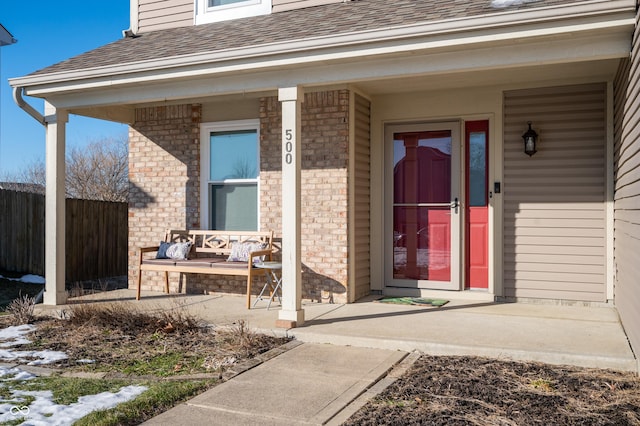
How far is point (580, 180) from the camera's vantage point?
7.22 metres

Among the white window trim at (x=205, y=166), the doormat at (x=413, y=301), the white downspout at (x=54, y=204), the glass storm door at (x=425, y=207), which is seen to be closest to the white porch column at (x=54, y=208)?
the white downspout at (x=54, y=204)

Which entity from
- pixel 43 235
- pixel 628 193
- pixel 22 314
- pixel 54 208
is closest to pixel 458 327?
pixel 628 193

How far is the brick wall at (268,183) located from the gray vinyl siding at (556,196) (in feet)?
6.86

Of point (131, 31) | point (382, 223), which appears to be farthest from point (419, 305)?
point (131, 31)

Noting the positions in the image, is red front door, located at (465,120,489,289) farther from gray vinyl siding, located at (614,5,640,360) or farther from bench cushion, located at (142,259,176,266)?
bench cushion, located at (142,259,176,266)

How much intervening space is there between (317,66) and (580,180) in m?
3.50

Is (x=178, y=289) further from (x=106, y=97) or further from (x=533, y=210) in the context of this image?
(x=533, y=210)

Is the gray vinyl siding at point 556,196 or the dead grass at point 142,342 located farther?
the gray vinyl siding at point 556,196

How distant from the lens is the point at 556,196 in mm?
7328

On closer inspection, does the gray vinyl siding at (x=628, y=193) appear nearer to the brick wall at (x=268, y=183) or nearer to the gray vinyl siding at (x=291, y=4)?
the brick wall at (x=268, y=183)

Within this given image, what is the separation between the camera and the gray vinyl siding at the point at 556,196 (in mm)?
7145

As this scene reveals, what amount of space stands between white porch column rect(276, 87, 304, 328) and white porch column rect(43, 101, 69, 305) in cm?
325

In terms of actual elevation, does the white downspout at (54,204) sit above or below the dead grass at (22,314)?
above

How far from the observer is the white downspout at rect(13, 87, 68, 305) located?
301 inches
